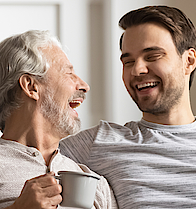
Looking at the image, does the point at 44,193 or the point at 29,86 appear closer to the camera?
the point at 44,193

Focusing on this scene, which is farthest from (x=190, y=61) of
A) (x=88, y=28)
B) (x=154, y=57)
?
(x=88, y=28)

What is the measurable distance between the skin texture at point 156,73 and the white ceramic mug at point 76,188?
0.70 meters

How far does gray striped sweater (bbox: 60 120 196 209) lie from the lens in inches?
49.1

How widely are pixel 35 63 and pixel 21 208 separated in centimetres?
65

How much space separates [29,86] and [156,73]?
593mm

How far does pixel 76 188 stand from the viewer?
862mm

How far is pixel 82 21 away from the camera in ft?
7.45

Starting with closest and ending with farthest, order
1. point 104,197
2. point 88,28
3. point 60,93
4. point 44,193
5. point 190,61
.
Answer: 1. point 44,193
2. point 104,197
3. point 60,93
4. point 190,61
5. point 88,28

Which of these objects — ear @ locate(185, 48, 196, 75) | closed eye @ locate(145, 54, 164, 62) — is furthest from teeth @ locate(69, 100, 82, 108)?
ear @ locate(185, 48, 196, 75)

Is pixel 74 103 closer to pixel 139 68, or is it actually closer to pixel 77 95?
pixel 77 95

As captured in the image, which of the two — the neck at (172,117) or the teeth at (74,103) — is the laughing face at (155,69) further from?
the teeth at (74,103)

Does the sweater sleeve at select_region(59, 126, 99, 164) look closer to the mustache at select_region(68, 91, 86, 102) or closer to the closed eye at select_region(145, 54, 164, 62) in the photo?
the mustache at select_region(68, 91, 86, 102)

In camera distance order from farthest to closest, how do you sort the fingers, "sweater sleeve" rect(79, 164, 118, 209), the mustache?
the mustache, "sweater sleeve" rect(79, 164, 118, 209), the fingers

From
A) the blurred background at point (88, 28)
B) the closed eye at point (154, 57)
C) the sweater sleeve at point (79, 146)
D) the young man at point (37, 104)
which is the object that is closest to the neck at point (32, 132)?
the young man at point (37, 104)
